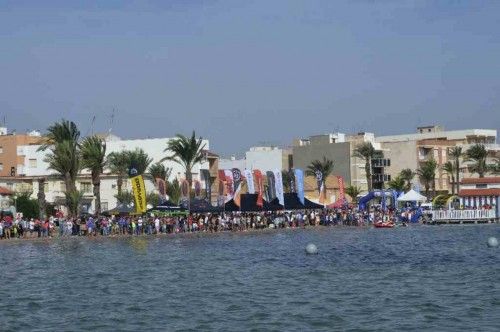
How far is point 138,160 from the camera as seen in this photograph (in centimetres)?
11825

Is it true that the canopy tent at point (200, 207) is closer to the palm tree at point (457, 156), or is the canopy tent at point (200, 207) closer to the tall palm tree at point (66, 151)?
the tall palm tree at point (66, 151)

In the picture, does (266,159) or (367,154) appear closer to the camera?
(367,154)

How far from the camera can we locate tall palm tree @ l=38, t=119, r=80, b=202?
268ft

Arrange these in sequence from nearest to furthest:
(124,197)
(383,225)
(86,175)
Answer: (383,225)
(124,197)
(86,175)

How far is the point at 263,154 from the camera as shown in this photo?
16812cm

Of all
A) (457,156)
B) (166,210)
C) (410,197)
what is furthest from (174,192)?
(457,156)

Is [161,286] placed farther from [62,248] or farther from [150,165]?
[150,165]

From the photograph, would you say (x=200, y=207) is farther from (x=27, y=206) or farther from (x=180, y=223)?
(x=27, y=206)

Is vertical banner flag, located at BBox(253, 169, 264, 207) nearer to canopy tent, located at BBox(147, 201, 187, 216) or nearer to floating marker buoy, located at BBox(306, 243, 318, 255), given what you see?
canopy tent, located at BBox(147, 201, 187, 216)

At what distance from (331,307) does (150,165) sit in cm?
9753

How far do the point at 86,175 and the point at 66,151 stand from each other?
4095 centimetres

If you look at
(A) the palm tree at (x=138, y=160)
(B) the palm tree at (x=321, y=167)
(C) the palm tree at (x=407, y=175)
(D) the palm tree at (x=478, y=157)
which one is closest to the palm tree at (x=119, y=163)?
(A) the palm tree at (x=138, y=160)

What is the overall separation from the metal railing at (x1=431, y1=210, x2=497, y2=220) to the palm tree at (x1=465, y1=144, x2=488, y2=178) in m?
43.4

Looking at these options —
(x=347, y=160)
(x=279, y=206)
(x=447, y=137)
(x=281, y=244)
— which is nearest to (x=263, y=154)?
(x=347, y=160)
